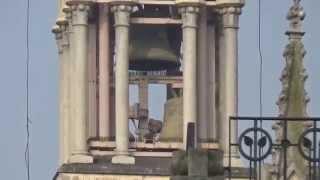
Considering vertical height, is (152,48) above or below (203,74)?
above

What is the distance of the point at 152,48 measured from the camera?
71938 millimetres

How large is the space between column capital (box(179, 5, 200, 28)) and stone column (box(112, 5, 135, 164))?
5.21 feet

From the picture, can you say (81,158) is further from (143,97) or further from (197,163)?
(197,163)

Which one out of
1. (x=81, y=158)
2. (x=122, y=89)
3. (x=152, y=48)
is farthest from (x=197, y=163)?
(x=152, y=48)

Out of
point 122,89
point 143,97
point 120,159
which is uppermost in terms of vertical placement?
point 122,89

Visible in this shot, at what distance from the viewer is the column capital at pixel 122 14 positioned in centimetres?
7138

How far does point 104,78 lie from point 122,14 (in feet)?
5.82

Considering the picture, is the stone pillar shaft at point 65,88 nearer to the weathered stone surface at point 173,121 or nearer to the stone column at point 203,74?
the weathered stone surface at point 173,121

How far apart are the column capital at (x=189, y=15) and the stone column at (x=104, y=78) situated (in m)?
2.00

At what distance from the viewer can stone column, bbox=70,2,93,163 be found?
71.4m

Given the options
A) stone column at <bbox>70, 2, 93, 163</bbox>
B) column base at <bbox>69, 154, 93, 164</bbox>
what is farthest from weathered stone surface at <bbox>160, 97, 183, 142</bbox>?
column base at <bbox>69, 154, 93, 164</bbox>

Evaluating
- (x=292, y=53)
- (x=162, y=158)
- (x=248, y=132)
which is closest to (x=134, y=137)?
(x=162, y=158)

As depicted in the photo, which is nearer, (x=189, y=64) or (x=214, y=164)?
(x=214, y=164)

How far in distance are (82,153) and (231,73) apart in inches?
175
